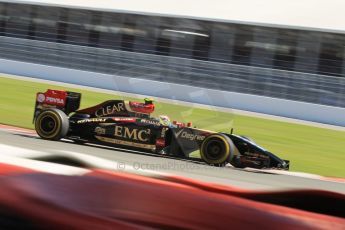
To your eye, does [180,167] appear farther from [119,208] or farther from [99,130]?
[119,208]

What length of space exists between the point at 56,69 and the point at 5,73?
183 cm

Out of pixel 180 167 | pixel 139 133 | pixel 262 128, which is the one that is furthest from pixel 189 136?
pixel 262 128

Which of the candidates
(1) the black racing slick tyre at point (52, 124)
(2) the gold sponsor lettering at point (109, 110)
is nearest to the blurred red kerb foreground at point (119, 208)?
(2) the gold sponsor lettering at point (109, 110)

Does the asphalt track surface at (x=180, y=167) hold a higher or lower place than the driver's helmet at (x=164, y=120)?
lower

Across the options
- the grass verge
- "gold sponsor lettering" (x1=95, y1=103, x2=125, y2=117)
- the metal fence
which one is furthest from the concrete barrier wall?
"gold sponsor lettering" (x1=95, y1=103, x2=125, y2=117)

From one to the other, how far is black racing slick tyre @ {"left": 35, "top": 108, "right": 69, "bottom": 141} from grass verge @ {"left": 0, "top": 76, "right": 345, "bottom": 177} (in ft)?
4.01

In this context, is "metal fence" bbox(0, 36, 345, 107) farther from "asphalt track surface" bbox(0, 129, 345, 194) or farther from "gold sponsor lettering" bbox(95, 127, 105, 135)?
"asphalt track surface" bbox(0, 129, 345, 194)

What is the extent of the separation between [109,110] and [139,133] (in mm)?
543

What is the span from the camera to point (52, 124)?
8289mm

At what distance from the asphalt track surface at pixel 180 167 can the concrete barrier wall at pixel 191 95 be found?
2.63 feet

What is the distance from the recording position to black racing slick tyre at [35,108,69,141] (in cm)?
817

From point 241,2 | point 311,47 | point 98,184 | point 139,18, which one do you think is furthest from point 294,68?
point 98,184

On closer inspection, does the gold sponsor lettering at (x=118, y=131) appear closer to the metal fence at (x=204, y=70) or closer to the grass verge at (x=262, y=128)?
the grass verge at (x=262, y=128)

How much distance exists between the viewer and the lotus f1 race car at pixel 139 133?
7.55 m
